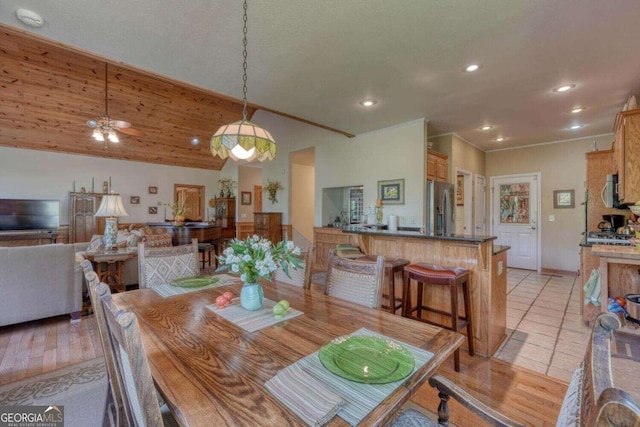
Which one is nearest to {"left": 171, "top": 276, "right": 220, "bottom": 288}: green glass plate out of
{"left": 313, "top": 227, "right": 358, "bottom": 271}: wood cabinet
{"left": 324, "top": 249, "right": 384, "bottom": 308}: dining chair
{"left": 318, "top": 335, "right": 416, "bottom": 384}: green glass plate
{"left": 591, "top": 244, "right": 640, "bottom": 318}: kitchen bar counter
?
{"left": 324, "top": 249, "right": 384, "bottom": 308}: dining chair

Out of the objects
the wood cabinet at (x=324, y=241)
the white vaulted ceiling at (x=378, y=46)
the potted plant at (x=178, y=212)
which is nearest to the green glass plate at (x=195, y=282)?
the white vaulted ceiling at (x=378, y=46)

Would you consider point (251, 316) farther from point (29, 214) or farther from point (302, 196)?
point (29, 214)

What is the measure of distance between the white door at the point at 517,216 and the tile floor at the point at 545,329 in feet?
3.80

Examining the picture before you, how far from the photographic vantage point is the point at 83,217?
683cm

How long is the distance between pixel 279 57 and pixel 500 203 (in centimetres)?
589

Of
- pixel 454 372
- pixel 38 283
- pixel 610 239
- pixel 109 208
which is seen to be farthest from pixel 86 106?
pixel 610 239

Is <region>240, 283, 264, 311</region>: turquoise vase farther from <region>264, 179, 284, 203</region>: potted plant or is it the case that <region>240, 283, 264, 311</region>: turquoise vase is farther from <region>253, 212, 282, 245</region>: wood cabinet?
<region>264, 179, 284, 203</region>: potted plant

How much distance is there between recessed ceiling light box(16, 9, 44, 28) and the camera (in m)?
1.97

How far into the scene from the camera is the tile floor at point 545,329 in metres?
2.37

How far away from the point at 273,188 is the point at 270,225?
92 centimetres

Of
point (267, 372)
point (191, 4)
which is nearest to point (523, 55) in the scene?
point (191, 4)

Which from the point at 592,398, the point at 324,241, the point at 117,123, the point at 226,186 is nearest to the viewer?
the point at 592,398

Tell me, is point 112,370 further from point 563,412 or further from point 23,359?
point 23,359

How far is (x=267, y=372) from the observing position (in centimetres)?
97
